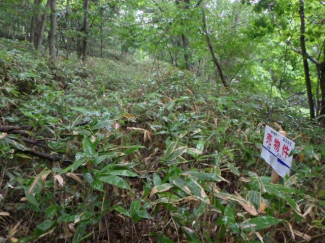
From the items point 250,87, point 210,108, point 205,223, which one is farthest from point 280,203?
point 250,87

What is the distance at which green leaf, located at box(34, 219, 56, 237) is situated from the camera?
→ 1363 millimetres

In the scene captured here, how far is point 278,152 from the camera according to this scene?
1.72 m

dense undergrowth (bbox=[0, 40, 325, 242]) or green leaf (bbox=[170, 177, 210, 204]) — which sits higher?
green leaf (bbox=[170, 177, 210, 204])

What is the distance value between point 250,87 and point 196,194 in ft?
19.6

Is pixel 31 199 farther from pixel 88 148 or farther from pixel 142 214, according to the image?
pixel 142 214

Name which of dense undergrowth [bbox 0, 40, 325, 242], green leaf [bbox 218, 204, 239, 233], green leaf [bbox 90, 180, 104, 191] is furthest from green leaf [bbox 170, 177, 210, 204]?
green leaf [bbox 90, 180, 104, 191]

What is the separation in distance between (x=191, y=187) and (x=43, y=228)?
2.65ft

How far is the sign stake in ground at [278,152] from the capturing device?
1617 mm

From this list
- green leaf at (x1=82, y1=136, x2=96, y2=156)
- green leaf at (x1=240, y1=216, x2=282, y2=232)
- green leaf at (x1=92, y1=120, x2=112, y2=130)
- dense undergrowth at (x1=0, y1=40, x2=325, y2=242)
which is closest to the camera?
green leaf at (x1=240, y1=216, x2=282, y2=232)

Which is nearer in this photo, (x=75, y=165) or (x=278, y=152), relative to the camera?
(x=75, y=165)

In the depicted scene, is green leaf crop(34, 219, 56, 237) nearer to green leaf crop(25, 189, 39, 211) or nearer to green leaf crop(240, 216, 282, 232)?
green leaf crop(25, 189, 39, 211)

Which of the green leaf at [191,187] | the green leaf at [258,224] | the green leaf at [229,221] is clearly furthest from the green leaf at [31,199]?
the green leaf at [258,224]

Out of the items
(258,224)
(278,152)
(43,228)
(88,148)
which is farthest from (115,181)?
(278,152)

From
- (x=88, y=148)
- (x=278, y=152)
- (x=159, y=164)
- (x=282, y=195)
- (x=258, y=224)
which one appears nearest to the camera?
(x=258, y=224)
